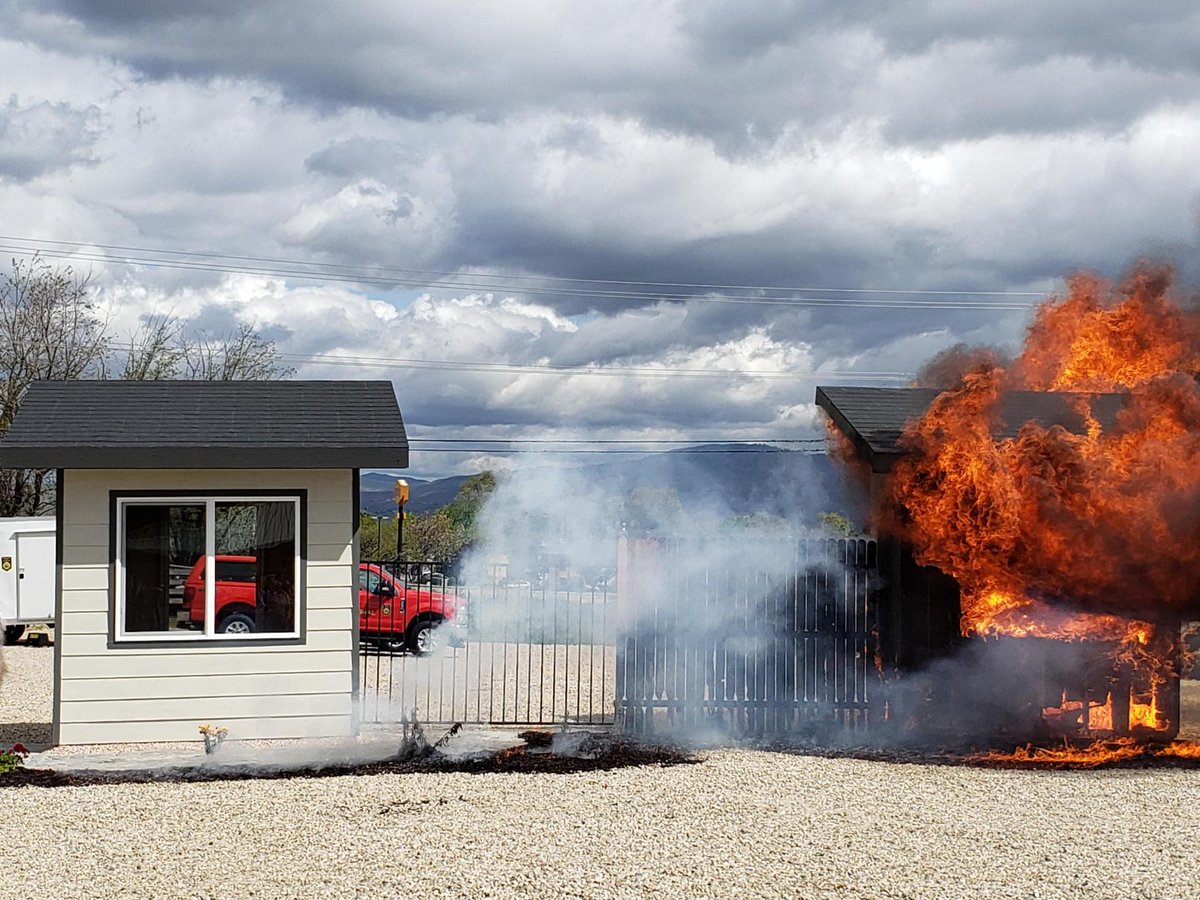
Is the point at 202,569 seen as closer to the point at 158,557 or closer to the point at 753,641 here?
the point at 158,557

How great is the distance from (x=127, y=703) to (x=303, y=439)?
307 cm

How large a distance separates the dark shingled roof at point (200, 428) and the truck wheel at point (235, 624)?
5.34 feet

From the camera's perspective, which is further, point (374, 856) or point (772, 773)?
point (772, 773)

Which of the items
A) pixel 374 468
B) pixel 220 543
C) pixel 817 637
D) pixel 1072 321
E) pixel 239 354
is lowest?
pixel 817 637

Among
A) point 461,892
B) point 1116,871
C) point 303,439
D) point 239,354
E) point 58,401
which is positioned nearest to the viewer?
point 461,892

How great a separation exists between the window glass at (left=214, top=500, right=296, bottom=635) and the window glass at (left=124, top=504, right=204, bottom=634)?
12.9 inches

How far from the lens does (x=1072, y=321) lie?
11.9 meters

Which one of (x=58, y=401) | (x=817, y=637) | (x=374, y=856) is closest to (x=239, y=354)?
(x=58, y=401)

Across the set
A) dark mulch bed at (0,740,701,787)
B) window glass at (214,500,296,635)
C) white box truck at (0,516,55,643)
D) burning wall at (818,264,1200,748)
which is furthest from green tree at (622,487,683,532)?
white box truck at (0,516,55,643)

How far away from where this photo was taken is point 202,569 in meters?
11.5

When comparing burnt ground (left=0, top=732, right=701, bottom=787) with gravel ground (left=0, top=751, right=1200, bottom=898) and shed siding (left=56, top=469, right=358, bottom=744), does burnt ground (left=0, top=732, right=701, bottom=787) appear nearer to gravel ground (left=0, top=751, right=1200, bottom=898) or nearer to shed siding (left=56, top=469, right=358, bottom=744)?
gravel ground (left=0, top=751, right=1200, bottom=898)

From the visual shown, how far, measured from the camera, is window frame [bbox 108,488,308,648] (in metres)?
11.4

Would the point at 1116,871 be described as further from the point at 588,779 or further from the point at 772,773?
the point at 588,779

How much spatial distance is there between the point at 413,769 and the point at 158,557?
381 centimetres
